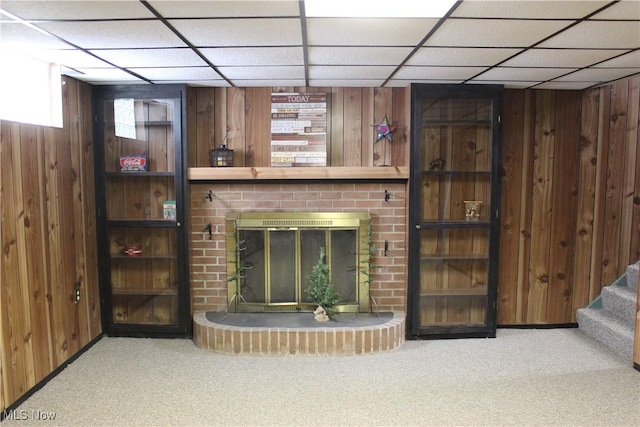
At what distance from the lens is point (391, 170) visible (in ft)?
11.6

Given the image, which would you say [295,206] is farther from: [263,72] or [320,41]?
[320,41]

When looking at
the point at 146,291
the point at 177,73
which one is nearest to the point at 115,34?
the point at 177,73

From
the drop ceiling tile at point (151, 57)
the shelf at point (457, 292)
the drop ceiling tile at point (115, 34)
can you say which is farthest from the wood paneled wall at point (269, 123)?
the drop ceiling tile at point (115, 34)

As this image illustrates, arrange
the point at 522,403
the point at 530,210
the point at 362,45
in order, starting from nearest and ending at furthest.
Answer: the point at 362,45
the point at 522,403
the point at 530,210

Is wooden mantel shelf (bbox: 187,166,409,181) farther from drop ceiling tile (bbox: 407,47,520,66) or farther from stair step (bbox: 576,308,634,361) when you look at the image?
stair step (bbox: 576,308,634,361)

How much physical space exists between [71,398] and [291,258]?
1802 millimetres

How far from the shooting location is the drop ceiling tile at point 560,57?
99.2 inches

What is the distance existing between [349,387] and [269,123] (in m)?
2.15

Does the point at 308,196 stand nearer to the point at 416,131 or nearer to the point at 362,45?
the point at 416,131

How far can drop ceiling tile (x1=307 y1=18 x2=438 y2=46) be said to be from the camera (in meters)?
2.03

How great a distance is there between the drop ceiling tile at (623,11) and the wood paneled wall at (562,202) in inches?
Answer: 72.5

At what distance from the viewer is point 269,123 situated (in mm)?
3674

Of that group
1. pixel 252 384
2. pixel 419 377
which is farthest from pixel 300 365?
pixel 419 377

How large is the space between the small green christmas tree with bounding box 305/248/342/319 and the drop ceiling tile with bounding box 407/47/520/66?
66.3 inches
